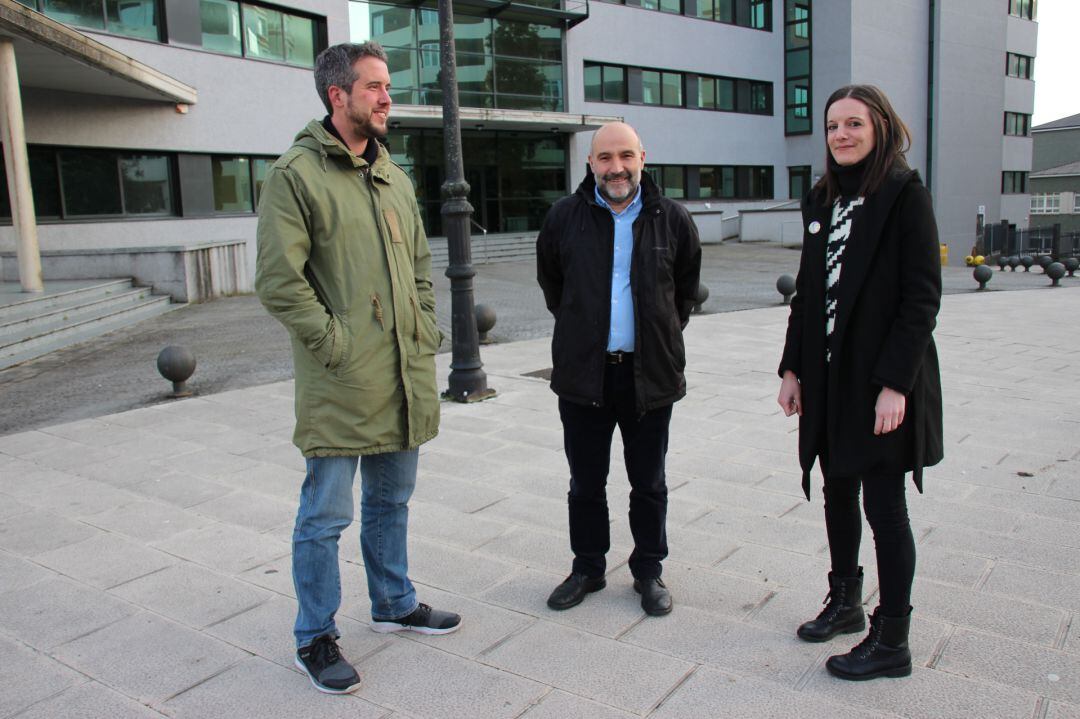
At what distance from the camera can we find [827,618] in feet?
10.5

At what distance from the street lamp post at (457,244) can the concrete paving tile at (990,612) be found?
449cm

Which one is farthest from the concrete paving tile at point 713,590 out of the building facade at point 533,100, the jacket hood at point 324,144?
the building facade at point 533,100

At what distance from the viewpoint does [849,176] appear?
2.92 meters

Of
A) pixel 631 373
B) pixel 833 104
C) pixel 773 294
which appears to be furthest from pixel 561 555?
pixel 773 294

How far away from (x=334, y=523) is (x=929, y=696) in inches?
79.8

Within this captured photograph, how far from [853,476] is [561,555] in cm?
158

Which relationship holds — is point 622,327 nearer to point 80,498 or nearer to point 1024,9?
point 80,498

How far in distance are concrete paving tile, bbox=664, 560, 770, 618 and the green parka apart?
1349mm

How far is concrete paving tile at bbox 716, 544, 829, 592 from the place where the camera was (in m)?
3.73

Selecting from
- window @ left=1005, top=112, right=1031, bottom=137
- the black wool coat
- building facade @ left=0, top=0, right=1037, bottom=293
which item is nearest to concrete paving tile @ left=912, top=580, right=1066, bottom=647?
the black wool coat

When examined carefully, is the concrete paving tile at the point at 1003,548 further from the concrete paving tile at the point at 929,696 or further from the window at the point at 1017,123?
the window at the point at 1017,123

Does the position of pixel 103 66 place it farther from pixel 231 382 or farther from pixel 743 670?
pixel 743 670

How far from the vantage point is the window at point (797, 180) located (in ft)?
120

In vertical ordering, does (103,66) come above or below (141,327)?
above
